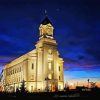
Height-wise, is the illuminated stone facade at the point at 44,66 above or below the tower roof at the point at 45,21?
below

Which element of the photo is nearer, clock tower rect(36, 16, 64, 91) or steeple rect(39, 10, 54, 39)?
clock tower rect(36, 16, 64, 91)

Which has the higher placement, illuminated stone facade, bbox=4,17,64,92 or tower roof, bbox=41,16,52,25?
tower roof, bbox=41,16,52,25

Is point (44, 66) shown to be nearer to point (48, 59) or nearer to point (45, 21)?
point (48, 59)

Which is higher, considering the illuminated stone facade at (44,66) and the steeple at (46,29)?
the steeple at (46,29)

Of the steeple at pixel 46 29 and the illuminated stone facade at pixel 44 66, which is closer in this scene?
the illuminated stone facade at pixel 44 66

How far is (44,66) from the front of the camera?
88250 mm

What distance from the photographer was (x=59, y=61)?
317ft

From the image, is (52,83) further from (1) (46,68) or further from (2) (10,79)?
(2) (10,79)

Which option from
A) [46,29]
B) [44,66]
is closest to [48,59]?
[44,66]

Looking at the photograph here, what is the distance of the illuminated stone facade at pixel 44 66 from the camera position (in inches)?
3447

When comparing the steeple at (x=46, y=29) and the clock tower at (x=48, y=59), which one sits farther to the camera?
the steeple at (x=46, y=29)

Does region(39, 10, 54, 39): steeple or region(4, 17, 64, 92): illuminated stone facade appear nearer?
region(4, 17, 64, 92): illuminated stone facade

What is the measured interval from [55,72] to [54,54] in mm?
6389

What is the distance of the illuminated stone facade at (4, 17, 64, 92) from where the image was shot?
8756 centimetres
